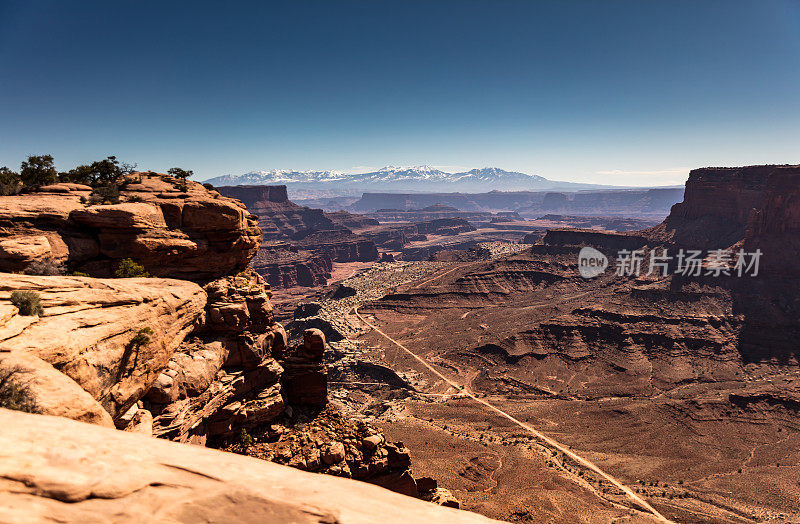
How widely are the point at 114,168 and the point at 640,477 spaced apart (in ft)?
169

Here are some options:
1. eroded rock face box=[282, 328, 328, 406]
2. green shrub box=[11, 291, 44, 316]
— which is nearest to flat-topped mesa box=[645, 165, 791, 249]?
eroded rock face box=[282, 328, 328, 406]

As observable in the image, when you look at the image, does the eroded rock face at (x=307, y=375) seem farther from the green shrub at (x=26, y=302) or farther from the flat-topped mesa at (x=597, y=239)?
the flat-topped mesa at (x=597, y=239)

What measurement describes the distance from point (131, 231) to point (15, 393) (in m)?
13.5

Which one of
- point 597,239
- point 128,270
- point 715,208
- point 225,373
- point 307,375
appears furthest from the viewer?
point 597,239

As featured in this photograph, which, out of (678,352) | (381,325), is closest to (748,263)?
(678,352)

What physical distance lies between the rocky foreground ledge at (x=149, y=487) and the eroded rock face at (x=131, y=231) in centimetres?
1483

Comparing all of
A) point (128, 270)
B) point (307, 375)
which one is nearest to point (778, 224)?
point (307, 375)

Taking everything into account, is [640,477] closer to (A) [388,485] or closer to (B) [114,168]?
(A) [388,485]

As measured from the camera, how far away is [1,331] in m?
9.65

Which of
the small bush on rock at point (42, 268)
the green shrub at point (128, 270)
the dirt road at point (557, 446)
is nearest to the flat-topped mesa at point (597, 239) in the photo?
the dirt road at point (557, 446)

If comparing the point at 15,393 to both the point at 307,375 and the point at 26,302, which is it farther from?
the point at 307,375

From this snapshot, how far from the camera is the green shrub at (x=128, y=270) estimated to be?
18.3 m

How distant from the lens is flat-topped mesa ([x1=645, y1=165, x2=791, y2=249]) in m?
97.6

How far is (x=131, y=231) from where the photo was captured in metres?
19.0
